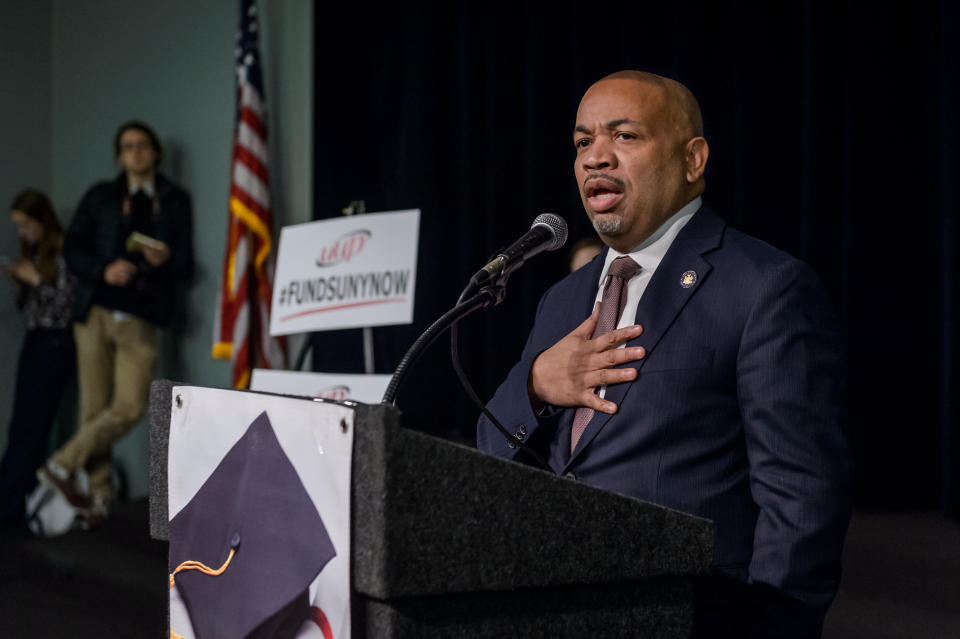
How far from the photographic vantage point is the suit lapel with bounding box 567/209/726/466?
120 cm

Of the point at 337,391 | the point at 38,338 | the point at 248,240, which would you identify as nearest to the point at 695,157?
the point at 337,391

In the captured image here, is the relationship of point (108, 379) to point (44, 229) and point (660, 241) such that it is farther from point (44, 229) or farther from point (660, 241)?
point (660, 241)

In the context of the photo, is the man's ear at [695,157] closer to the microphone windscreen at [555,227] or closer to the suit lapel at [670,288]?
the suit lapel at [670,288]

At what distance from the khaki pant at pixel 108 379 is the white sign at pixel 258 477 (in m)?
3.83

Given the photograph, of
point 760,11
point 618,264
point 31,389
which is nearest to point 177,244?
point 31,389

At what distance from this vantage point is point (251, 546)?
0.87 m

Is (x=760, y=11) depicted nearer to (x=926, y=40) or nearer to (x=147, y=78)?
(x=926, y=40)

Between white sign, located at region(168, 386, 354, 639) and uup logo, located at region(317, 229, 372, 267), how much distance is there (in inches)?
87.2

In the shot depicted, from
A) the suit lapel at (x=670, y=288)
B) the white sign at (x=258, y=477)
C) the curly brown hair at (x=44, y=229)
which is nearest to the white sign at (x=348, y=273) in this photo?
the suit lapel at (x=670, y=288)

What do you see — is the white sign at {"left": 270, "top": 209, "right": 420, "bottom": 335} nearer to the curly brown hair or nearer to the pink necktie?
the pink necktie

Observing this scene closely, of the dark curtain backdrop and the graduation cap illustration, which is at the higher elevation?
the dark curtain backdrop

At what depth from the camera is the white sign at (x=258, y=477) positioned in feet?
2.55

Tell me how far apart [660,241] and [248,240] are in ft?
11.1

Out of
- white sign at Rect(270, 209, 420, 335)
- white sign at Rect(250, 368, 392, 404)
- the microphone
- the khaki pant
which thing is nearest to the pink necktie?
the microphone
